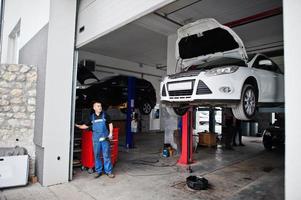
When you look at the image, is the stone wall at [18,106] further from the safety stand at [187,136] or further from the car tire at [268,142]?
the car tire at [268,142]

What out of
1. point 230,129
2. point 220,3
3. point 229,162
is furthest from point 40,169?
point 230,129

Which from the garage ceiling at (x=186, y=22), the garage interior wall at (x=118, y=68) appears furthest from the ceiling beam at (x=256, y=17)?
the garage interior wall at (x=118, y=68)

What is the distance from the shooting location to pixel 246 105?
3248 millimetres

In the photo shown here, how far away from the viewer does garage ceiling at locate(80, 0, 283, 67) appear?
459cm

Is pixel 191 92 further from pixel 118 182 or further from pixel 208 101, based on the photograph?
pixel 118 182

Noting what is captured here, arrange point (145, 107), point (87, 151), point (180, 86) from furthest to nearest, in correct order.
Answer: point (145, 107), point (87, 151), point (180, 86)

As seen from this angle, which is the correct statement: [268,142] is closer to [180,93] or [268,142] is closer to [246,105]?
[246,105]

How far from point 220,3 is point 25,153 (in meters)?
4.96

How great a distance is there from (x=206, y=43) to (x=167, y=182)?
2713 millimetres

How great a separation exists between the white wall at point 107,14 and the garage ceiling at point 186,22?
1567 mm

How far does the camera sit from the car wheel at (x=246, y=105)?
10.3ft

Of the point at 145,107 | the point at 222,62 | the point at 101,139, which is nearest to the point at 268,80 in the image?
the point at 222,62

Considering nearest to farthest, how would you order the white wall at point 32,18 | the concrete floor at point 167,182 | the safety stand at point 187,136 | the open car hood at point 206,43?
the concrete floor at point 167,182, the open car hood at point 206,43, the white wall at point 32,18, the safety stand at point 187,136
